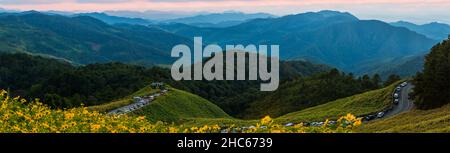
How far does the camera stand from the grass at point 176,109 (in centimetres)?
7069

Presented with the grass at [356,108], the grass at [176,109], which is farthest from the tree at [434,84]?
the grass at [176,109]

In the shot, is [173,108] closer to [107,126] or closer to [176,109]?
[176,109]

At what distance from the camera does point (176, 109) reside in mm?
78625

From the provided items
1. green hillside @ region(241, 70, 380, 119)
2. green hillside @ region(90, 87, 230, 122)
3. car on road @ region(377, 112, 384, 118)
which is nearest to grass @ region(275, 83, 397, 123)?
car on road @ region(377, 112, 384, 118)

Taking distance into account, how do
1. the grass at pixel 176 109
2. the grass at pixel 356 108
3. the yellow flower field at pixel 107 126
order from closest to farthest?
the yellow flower field at pixel 107 126 → the grass at pixel 356 108 → the grass at pixel 176 109

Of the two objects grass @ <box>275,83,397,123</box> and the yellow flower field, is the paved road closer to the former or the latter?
grass @ <box>275,83,397,123</box>

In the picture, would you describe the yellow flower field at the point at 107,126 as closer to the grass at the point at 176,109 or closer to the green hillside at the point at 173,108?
the grass at the point at 176,109

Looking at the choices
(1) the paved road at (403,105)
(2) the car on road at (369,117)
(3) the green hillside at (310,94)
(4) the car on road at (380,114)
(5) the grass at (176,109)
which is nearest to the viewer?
(2) the car on road at (369,117)

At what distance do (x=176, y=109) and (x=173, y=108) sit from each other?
25.4 inches

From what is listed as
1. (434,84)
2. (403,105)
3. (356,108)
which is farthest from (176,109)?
(434,84)

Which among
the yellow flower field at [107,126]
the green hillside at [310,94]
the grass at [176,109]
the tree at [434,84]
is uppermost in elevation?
the yellow flower field at [107,126]

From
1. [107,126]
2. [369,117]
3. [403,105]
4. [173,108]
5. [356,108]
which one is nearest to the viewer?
[107,126]
